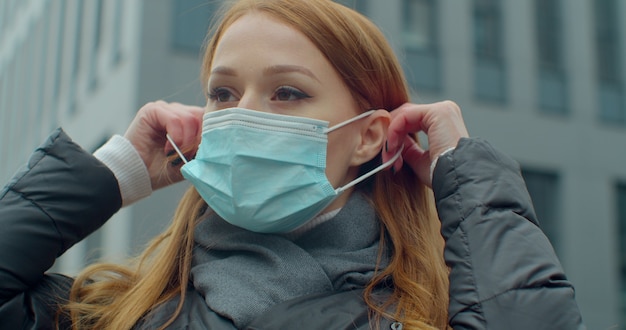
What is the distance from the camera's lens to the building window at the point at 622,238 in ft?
54.4

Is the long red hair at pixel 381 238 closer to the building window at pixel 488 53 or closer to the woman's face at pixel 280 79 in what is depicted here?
the woman's face at pixel 280 79

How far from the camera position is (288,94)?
246cm

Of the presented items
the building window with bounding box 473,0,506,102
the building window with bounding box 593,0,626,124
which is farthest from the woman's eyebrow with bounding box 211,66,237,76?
the building window with bounding box 593,0,626,124

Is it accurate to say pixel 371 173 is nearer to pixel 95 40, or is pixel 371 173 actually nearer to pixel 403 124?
pixel 403 124

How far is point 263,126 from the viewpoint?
2.42 meters

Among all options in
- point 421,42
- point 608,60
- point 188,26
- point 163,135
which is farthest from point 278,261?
point 608,60

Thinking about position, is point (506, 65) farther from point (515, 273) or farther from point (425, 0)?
point (515, 273)

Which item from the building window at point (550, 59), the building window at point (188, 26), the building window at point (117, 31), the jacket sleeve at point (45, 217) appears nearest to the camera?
the jacket sleeve at point (45, 217)

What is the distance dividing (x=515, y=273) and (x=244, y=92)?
34.8 inches

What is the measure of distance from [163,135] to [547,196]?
46.1 feet

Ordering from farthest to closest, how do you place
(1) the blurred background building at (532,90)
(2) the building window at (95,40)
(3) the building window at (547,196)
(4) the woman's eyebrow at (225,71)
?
(3) the building window at (547,196), (2) the building window at (95,40), (1) the blurred background building at (532,90), (4) the woman's eyebrow at (225,71)

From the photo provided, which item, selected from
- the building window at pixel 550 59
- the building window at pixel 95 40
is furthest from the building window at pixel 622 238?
the building window at pixel 95 40

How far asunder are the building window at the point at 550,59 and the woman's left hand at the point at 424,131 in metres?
13.9

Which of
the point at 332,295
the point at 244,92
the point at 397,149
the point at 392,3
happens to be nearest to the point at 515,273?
the point at 332,295
